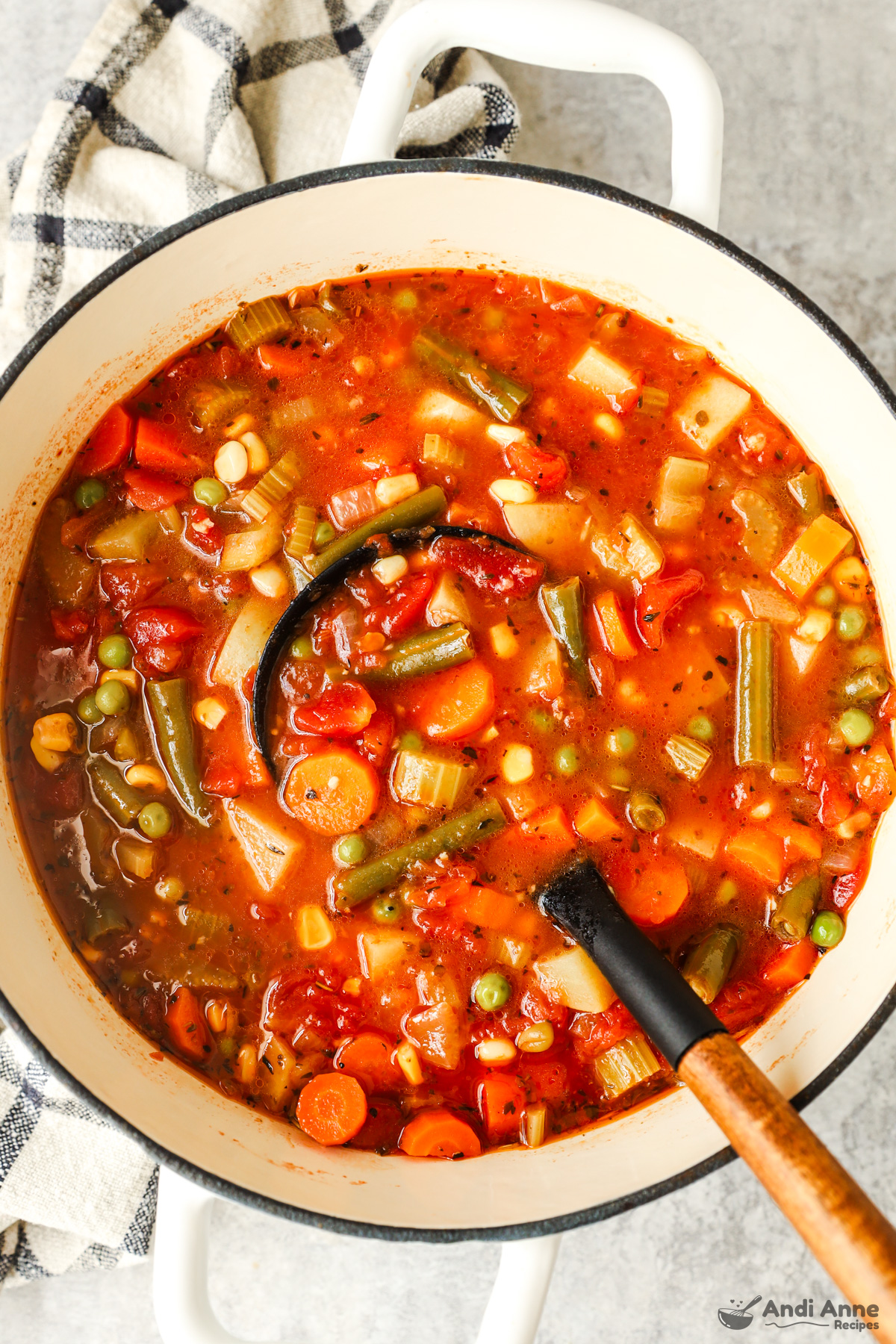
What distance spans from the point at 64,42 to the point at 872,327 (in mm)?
2937

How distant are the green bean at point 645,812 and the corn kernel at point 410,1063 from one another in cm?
89

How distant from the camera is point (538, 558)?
3.00 meters

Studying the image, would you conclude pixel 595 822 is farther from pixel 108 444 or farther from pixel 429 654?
pixel 108 444

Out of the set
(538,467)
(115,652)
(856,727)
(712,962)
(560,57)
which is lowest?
(115,652)

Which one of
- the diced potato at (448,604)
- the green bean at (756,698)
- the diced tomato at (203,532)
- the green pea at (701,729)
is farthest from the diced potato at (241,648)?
the green bean at (756,698)

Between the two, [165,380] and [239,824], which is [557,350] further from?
[239,824]

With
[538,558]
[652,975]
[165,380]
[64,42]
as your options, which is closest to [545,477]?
[538,558]

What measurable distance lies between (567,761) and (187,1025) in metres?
1.29

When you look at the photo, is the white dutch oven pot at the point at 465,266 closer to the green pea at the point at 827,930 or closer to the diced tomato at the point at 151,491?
the green pea at the point at 827,930

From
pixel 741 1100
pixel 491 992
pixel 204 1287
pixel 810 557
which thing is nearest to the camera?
pixel 741 1100

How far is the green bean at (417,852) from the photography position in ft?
9.54

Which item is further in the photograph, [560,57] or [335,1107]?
[335,1107]

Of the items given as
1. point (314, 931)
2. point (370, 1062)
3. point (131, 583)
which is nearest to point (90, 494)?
point (131, 583)

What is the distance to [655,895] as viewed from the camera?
2.96m
